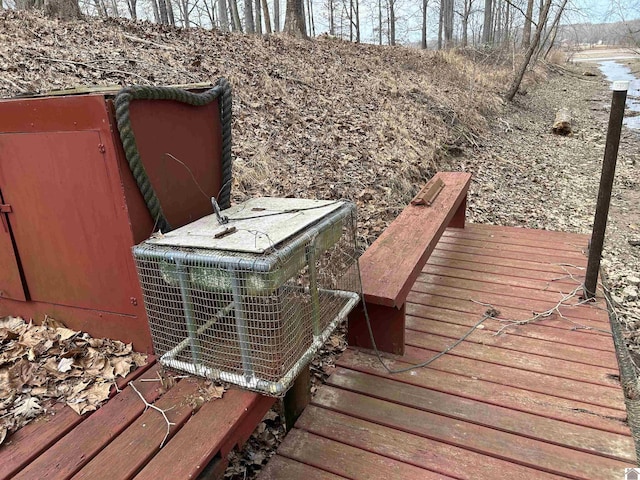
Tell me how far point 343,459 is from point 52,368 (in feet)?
4.72

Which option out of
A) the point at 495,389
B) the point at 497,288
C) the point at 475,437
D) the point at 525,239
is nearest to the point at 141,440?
the point at 475,437

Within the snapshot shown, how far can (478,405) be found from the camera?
8.65ft

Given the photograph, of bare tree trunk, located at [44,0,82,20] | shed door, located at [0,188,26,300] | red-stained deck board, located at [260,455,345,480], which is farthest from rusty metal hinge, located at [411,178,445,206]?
bare tree trunk, located at [44,0,82,20]

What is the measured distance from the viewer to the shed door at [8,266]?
7.46 ft

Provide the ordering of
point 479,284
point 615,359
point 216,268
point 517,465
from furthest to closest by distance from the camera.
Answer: point 479,284, point 615,359, point 517,465, point 216,268

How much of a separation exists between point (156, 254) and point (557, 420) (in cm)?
222

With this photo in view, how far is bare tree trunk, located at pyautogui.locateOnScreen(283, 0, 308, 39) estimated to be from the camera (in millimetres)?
11477

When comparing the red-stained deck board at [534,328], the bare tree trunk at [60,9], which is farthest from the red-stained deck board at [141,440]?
the bare tree trunk at [60,9]

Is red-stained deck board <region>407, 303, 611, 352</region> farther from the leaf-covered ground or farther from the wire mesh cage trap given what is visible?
the wire mesh cage trap

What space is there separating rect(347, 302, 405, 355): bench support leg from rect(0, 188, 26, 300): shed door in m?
1.94

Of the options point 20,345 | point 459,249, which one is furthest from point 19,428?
point 459,249

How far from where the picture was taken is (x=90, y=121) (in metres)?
1.90

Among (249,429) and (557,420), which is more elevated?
(249,429)

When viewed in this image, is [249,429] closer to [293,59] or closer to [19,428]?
[19,428]
